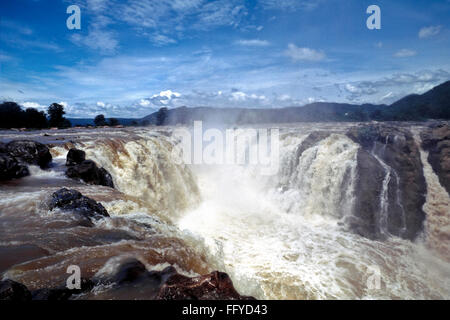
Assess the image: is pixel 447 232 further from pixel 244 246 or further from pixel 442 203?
pixel 244 246

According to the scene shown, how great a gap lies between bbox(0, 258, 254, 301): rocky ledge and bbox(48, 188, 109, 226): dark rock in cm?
232

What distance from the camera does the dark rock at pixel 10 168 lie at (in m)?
8.16

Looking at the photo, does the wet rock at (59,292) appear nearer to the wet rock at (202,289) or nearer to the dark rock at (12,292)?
the dark rock at (12,292)

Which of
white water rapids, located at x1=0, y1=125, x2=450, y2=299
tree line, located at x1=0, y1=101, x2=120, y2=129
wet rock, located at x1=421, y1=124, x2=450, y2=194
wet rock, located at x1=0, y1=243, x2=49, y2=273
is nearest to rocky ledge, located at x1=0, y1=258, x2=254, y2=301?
white water rapids, located at x1=0, y1=125, x2=450, y2=299

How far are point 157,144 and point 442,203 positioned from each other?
1611cm

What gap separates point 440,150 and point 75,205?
55.6 feet

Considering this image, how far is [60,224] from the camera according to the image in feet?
16.6

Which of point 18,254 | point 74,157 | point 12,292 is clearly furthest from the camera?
point 74,157

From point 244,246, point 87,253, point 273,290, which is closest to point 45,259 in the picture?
point 87,253

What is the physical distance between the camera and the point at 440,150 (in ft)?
42.2

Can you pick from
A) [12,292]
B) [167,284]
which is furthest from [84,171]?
[167,284]

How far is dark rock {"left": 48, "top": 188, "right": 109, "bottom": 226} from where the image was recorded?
554 centimetres

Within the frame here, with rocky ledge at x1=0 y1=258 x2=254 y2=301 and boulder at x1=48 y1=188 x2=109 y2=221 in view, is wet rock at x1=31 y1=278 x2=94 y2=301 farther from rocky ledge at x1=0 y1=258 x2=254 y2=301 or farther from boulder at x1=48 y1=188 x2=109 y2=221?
boulder at x1=48 y1=188 x2=109 y2=221

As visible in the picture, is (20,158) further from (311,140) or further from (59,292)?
(311,140)
